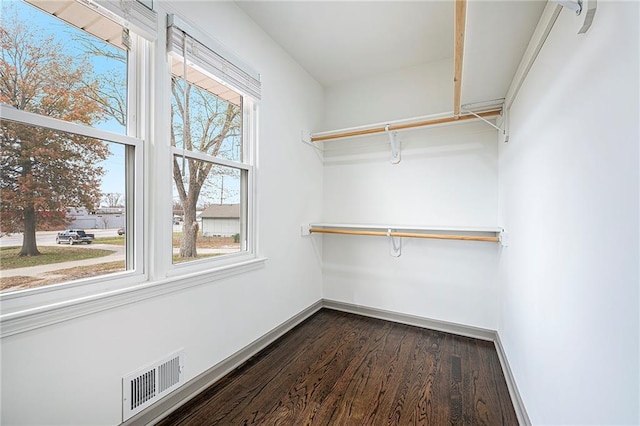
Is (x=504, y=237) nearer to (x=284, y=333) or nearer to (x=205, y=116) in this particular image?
(x=284, y=333)

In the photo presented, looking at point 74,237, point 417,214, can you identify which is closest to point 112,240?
point 74,237

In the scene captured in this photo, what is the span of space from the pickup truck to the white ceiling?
179 cm

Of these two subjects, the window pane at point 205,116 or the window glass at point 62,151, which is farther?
the window pane at point 205,116

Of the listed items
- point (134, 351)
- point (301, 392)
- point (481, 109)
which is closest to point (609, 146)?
point (481, 109)

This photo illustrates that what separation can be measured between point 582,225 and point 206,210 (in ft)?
6.13

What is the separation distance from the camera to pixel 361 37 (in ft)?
7.36

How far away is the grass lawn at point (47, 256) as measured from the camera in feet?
3.41

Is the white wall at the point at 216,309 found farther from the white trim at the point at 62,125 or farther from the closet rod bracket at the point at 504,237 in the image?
the closet rod bracket at the point at 504,237

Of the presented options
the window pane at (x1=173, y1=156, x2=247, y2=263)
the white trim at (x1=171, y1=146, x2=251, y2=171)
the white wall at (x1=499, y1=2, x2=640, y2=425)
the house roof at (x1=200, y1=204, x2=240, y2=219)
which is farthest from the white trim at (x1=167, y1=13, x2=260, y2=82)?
the white wall at (x1=499, y1=2, x2=640, y2=425)

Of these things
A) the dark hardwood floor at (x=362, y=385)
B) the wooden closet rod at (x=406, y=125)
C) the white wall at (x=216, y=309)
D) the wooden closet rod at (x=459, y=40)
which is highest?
the wooden closet rod at (x=459, y=40)

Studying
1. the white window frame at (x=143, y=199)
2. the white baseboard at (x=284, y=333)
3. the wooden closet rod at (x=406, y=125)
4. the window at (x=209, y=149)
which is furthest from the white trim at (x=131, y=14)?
the white baseboard at (x=284, y=333)

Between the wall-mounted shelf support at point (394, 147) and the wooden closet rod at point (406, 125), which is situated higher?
the wooden closet rod at point (406, 125)

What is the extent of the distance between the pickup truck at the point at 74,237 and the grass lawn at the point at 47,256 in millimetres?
32

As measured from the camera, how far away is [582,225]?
0.82 metres
